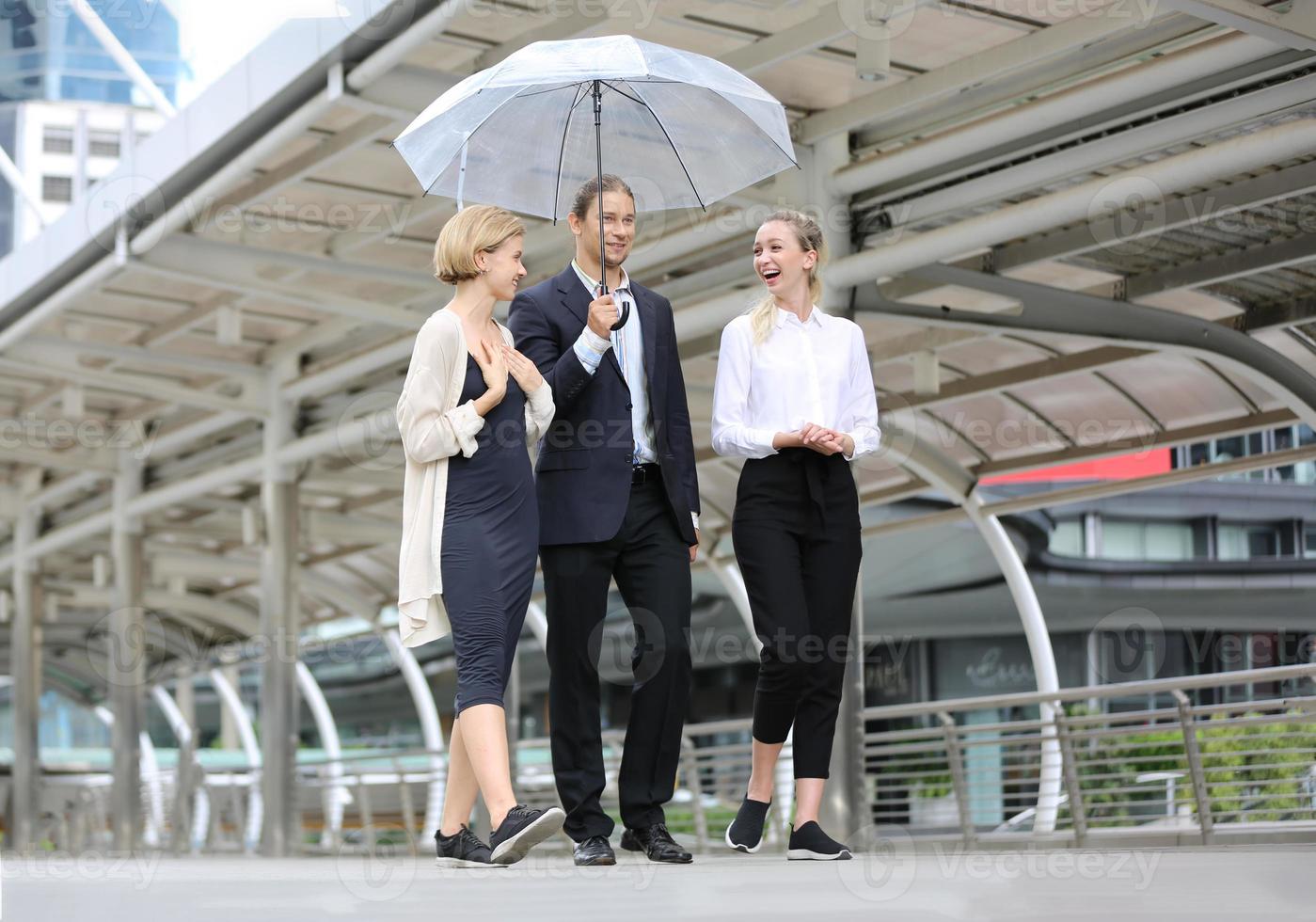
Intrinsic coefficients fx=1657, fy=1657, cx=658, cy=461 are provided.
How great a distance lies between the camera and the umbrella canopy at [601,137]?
482cm

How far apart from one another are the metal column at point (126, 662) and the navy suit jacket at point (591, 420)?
14145 mm

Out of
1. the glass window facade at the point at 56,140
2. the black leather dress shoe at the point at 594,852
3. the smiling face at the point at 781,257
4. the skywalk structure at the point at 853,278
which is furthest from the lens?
the glass window facade at the point at 56,140

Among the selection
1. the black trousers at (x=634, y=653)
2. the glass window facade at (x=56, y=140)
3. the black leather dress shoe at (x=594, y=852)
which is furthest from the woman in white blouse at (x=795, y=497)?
the glass window facade at (x=56, y=140)

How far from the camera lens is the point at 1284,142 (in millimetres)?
6969

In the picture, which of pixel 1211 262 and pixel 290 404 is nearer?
pixel 1211 262

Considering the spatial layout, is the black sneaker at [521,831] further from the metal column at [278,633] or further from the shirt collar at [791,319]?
the metal column at [278,633]

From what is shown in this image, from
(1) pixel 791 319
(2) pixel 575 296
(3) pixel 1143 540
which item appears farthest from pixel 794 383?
(3) pixel 1143 540

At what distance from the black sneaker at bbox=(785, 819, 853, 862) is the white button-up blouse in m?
1.04

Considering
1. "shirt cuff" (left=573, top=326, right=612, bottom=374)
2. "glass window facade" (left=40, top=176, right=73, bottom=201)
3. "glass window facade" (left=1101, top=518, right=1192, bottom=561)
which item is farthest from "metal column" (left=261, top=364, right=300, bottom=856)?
"glass window facade" (left=1101, top=518, right=1192, bottom=561)

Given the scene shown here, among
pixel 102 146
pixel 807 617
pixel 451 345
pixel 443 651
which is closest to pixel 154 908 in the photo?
pixel 451 345

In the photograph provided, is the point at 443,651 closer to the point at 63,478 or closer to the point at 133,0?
the point at 63,478

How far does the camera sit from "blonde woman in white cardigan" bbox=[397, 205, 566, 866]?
4297 mm

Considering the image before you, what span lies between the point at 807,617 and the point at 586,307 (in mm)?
1065

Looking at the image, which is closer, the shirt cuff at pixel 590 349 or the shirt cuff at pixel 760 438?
the shirt cuff at pixel 590 349
